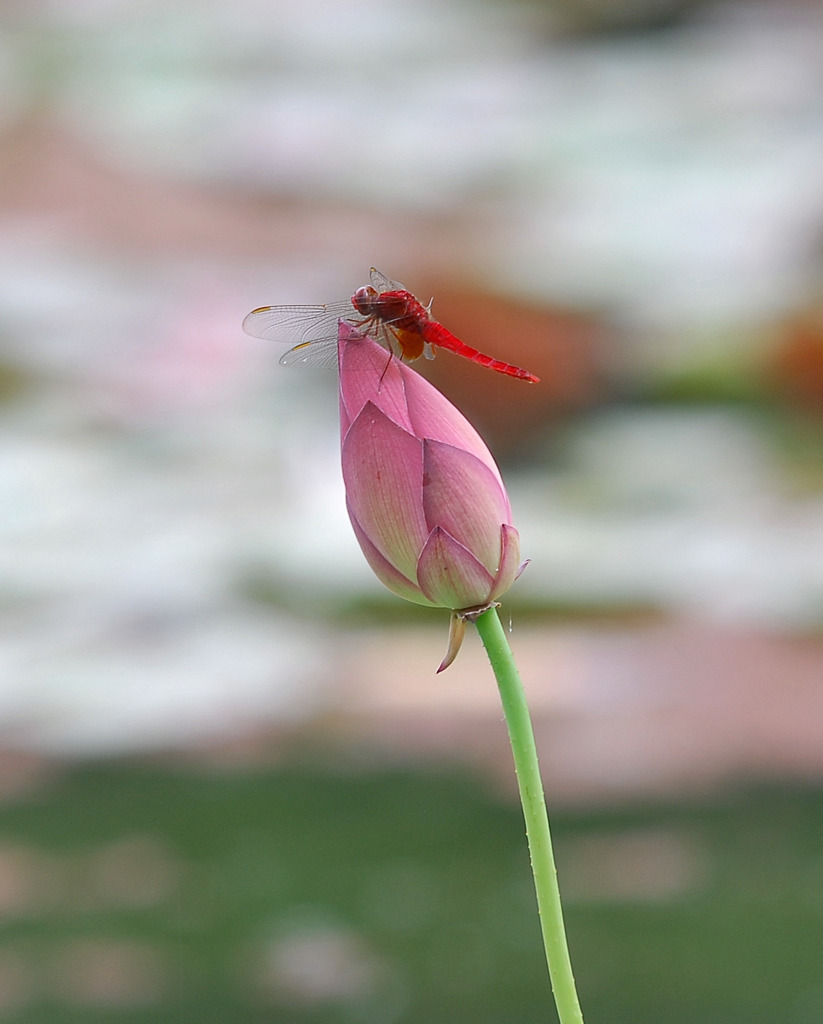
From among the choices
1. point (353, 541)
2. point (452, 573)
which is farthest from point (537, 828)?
point (353, 541)

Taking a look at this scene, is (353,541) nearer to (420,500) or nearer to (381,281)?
(381,281)

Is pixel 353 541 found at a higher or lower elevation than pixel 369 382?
higher

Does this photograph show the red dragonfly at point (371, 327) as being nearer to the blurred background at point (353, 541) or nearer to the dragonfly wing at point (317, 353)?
the dragonfly wing at point (317, 353)

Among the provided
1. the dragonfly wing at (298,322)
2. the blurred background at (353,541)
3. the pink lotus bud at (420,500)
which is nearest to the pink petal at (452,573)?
the pink lotus bud at (420,500)

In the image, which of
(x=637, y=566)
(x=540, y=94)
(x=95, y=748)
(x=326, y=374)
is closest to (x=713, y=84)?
(x=540, y=94)

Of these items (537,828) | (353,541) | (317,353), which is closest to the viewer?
(537,828)

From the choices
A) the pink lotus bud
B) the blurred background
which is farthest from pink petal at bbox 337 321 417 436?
the blurred background

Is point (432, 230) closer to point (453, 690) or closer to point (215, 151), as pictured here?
point (215, 151)
